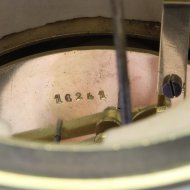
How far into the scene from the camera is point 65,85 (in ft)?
3.90

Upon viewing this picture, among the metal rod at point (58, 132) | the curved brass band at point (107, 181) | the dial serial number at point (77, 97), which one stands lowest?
the curved brass band at point (107, 181)

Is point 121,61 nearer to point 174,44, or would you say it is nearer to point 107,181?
point 107,181

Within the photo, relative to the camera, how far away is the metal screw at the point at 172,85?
861mm

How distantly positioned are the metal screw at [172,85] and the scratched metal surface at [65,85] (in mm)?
253

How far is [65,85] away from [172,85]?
372 millimetres

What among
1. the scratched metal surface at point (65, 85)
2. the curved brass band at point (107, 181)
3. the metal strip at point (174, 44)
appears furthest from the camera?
the scratched metal surface at point (65, 85)

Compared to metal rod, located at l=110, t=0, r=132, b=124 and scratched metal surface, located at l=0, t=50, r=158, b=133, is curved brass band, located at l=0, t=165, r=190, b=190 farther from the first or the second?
scratched metal surface, located at l=0, t=50, r=158, b=133

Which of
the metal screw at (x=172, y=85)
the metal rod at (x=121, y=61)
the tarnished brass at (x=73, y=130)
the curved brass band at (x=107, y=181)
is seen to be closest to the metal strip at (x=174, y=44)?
the metal screw at (x=172, y=85)

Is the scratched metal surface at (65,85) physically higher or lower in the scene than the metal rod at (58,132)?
higher

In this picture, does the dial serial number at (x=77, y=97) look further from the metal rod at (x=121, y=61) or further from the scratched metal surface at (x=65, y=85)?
the metal rod at (x=121, y=61)

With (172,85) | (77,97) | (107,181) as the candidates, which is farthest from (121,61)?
(77,97)

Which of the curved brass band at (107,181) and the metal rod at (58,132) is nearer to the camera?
the curved brass band at (107,181)

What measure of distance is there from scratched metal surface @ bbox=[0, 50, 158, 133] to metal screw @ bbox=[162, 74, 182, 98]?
0.25 metres

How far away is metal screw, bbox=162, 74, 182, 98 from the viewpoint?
86 cm
